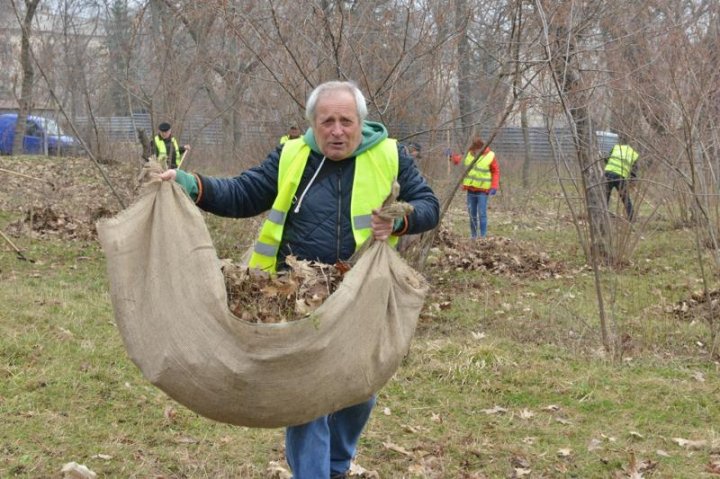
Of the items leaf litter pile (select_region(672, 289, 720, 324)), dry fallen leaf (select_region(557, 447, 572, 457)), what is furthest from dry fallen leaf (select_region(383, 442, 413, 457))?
leaf litter pile (select_region(672, 289, 720, 324))

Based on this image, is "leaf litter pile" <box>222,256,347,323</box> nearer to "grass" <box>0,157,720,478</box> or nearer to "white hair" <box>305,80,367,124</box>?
"white hair" <box>305,80,367,124</box>

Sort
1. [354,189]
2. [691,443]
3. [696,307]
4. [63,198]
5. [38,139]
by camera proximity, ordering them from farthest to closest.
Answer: [38,139] → [63,198] → [696,307] → [691,443] → [354,189]

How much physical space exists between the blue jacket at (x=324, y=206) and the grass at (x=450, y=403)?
136cm

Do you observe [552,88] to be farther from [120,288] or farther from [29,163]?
[29,163]

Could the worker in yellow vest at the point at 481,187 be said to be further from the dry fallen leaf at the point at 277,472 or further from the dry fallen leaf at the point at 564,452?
the dry fallen leaf at the point at 277,472

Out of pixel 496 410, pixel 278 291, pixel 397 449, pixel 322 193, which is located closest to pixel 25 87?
pixel 496 410

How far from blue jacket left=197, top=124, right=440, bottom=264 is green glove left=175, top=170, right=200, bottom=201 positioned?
0.17 feet

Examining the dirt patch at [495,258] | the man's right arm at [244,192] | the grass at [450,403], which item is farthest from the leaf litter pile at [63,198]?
the man's right arm at [244,192]

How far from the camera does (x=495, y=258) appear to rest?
37.7 feet

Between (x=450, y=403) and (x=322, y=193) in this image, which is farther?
(x=450, y=403)

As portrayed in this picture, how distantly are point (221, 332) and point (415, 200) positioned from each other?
1104mm

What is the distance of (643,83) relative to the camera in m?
8.45

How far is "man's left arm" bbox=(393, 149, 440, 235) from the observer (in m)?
3.52

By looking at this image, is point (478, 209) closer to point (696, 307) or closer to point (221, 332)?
point (696, 307)
